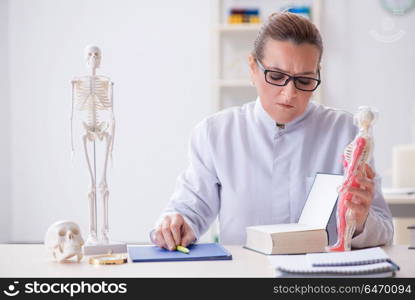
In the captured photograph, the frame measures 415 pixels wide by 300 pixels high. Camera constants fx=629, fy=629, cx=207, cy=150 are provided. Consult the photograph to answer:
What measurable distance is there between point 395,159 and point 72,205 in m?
3.35

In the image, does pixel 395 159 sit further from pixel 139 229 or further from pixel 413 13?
pixel 139 229

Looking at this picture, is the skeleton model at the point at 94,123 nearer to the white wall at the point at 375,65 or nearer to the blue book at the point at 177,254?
the blue book at the point at 177,254

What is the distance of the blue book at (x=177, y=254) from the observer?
62.5 inches

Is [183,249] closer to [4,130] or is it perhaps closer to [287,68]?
[287,68]

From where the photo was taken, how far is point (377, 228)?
5.78ft

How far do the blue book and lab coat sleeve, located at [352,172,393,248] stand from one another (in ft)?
1.22

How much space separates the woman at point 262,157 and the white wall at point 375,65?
3357 millimetres

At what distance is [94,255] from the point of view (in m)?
1.70

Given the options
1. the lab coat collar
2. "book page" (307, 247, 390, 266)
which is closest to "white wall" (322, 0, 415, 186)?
the lab coat collar

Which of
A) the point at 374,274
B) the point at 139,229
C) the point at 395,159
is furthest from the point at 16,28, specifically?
the point at 374,274

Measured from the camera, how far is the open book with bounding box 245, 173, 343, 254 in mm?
1634

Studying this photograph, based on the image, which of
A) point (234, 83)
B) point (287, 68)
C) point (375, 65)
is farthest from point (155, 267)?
point (375, 65)

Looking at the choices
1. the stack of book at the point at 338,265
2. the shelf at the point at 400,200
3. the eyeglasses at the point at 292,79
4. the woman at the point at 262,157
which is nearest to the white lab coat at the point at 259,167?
the woman at the point at 262,157

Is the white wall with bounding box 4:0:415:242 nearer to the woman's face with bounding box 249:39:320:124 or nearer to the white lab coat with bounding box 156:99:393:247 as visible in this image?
the white lab coat with bounding box 156:99:393:247
